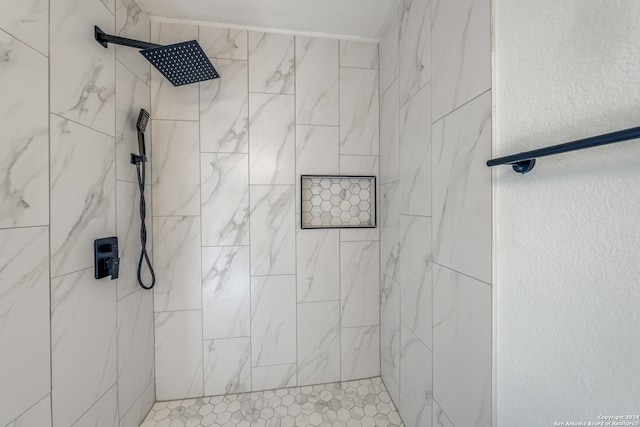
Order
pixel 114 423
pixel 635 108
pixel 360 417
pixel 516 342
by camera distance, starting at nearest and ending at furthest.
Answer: pixel 635 108, pixel 516 342, pixel 114 423, pixel 360 417

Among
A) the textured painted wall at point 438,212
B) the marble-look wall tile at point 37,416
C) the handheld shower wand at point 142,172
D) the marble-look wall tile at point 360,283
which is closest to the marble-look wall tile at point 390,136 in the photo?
the textured painted wall at point 438,212

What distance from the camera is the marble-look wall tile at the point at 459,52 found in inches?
26.9

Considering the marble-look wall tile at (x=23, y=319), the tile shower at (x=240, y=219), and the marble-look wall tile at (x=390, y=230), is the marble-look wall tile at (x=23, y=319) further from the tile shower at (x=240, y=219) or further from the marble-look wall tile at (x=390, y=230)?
the marble-look wall tile at (x=390, y=230)

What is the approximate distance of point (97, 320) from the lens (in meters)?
0.94

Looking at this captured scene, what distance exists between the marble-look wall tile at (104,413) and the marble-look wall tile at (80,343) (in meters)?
0.02

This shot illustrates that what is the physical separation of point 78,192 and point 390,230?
1290mm

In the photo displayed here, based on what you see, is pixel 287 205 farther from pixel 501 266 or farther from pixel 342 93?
pixel 501 266

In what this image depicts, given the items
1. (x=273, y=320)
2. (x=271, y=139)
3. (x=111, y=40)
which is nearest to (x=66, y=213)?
(x=111, y=40)

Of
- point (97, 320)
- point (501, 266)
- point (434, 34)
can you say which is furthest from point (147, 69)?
point (501, 266)

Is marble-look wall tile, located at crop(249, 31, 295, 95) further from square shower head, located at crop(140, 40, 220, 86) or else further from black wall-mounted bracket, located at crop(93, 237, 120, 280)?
black wall-mounted bracket, located at crop(93, 237, 120, 280)

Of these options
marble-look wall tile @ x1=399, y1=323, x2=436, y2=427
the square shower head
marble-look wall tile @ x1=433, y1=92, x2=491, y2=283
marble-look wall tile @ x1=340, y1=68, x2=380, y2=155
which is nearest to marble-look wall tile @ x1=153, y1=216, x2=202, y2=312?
the square shower head

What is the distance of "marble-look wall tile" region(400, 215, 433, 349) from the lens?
3.19 ft

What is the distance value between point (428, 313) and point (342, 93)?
121cm

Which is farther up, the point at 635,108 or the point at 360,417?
the point at 635,108
